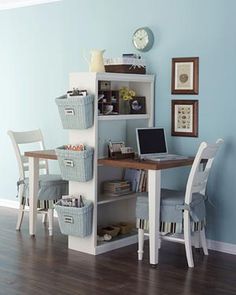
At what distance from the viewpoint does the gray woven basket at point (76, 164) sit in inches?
173

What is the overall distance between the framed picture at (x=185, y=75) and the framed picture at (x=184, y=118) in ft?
0.35

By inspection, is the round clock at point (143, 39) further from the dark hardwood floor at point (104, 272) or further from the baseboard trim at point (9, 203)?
the baseboard trim at point (9, 203)

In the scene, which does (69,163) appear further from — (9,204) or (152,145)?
(9,204)

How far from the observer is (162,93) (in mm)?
5020

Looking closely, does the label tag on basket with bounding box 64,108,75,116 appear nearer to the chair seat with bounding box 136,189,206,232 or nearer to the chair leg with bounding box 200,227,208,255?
the chair seat with bounding box 136,189,206,232

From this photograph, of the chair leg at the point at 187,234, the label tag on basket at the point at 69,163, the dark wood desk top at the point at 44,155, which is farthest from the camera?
the dark wood desk top at the point at 44,155

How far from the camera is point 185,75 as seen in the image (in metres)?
4.84

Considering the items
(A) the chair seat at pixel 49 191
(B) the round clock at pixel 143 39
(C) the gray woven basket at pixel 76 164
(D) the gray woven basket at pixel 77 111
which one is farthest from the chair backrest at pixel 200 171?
(A) the chair seat at pixel 49 191

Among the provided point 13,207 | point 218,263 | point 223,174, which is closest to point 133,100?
point 223,174

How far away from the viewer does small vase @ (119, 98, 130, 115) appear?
4863 millimetres

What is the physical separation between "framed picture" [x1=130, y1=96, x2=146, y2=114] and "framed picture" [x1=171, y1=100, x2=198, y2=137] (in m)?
0.27

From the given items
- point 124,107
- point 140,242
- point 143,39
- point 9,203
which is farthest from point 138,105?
Answer: point 9,203

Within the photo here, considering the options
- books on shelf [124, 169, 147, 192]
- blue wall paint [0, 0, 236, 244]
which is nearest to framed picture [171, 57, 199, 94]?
blue wall paint [0, 0, 236, 244]

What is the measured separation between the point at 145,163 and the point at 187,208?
470mm
